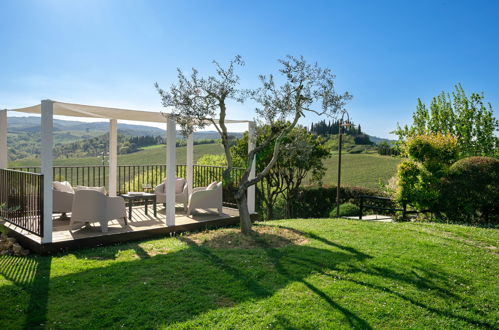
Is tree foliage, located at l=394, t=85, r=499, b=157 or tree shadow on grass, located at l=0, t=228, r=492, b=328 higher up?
tree foliage, located at l=394, t=85, r=499, b=157

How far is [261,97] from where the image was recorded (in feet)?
22.3

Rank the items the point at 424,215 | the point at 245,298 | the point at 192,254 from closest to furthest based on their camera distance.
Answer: the point at 245,298
the point at 192,254
the point at 424,215

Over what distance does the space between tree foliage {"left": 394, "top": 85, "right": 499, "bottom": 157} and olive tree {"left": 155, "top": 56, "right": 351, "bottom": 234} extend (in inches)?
Answer: 483

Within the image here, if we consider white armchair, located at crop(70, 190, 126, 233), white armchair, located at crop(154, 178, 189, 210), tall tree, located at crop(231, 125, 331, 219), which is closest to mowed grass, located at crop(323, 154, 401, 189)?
tall tree, located at crop(231, 125, 331, 219)

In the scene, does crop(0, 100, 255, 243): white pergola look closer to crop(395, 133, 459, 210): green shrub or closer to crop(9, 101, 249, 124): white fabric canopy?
crop(9, 101, 249, 124): white fabric canopy

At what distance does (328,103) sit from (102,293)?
16.4ft

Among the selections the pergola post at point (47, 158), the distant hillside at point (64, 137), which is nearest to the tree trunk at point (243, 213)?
the distant hillside at point (64, 137)

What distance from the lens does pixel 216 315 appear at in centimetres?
335

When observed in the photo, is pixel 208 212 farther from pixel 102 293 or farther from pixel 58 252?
pixel 102 293

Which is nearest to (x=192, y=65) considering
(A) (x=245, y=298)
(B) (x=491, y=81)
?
(A) (x=245, y=298)

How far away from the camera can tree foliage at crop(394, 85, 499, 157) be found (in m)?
17.9

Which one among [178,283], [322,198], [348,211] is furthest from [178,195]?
[322,198]

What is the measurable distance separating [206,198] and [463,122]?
54.5 ft

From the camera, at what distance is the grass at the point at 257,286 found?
3352mm
